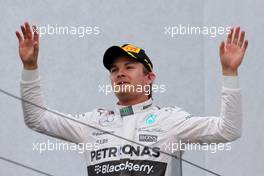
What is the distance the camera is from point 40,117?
7.42 ft

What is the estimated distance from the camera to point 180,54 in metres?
3.46

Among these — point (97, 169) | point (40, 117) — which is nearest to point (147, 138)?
point (97, 169)

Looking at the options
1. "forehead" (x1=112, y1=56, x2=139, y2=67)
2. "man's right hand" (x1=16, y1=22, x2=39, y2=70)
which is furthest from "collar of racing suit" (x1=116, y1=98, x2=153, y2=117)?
"man's right hand" (x1=16, y1=22, x2=39, y2=70)

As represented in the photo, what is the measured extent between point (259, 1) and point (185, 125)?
3.12 ft

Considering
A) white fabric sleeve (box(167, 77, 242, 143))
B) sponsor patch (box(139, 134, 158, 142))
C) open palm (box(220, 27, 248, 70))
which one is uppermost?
open palm (box(220, 27, 248, 70))

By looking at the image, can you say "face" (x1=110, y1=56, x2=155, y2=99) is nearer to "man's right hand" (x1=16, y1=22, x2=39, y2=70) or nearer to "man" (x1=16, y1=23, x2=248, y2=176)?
"man" (x1=16, y1=23, x2=248, y2=176)

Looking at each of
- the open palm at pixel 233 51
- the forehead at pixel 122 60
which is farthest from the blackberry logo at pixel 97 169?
the open palm at pixel 233 51

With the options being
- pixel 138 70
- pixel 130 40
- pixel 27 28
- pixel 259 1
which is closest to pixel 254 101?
pixel 259 1

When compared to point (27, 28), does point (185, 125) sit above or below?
below

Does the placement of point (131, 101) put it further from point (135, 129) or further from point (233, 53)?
point (233, 53)

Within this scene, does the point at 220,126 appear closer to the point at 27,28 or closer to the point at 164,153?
the point at 164,153

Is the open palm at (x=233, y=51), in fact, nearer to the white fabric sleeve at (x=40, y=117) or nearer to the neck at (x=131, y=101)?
the neck at (x=131, y=101)

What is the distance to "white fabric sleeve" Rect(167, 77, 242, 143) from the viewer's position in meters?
Answer: 2.13

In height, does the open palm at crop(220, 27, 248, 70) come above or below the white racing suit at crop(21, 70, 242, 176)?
above
